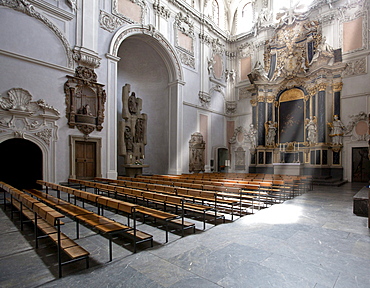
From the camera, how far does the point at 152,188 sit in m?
6.12

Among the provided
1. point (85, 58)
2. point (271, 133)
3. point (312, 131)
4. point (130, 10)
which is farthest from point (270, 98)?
point (85, 58)

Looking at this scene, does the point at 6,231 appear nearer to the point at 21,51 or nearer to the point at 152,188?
the point at 152,188

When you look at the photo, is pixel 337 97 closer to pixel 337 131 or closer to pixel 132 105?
pixel 337 131

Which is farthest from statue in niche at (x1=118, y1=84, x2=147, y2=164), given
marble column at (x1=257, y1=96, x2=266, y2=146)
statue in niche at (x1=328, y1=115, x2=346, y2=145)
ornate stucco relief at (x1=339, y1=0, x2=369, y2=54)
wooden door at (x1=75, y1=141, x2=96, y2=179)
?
ornate stucco relief at (x1=339, y1=0, x2=369, y2=54)

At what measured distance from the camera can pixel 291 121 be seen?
1574cm

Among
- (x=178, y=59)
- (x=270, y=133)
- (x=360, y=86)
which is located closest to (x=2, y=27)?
(x=178, y=59)

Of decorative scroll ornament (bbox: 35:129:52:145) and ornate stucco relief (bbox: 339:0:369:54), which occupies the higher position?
ornate stucco relief (bbox: 339:0:369:54)

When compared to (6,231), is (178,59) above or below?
above

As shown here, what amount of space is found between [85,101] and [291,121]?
1302 cm

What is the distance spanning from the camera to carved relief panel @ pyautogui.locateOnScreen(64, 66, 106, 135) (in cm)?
976

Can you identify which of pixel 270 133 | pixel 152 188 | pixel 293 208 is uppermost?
pixel 270 133

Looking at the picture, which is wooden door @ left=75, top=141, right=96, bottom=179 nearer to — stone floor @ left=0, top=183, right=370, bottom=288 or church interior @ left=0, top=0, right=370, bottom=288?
church interior @ left=0, top=0, right=370, bottom=288

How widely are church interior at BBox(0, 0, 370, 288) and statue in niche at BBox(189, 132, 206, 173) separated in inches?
4.8

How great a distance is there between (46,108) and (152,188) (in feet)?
19.6
